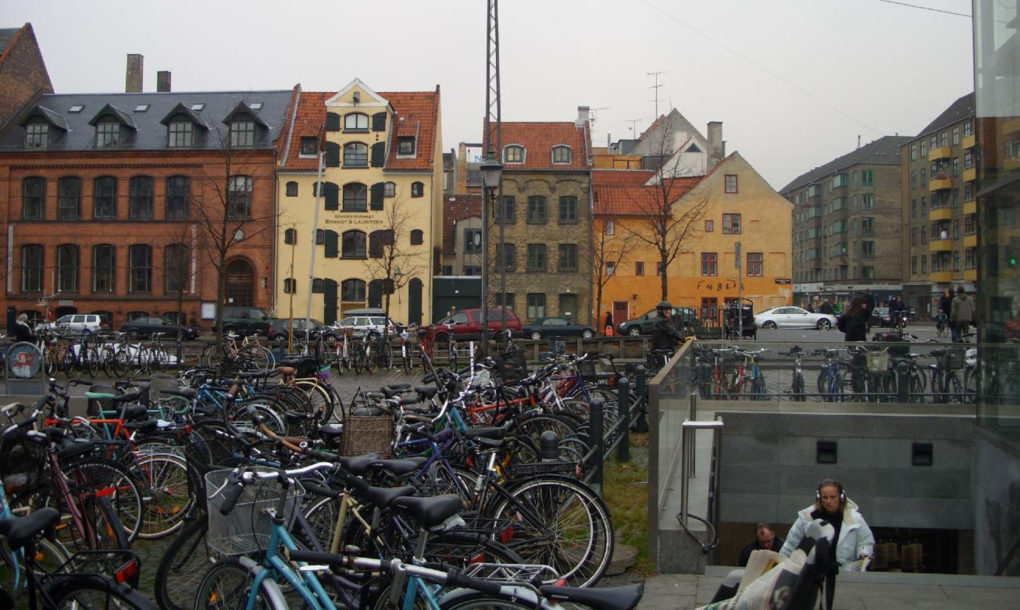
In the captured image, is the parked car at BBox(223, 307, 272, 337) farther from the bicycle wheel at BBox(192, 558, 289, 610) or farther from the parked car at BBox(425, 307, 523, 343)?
the bicycle wheel at BBox(192, 558, 289, 610)

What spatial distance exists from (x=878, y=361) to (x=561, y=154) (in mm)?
41114

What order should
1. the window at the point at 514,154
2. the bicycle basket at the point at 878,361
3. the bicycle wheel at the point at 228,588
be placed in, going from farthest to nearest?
the window at the point at 514,154
the bicycle basket at the point at 878,361
the bicycle wheel at the point at 228,588

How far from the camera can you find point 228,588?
459cm

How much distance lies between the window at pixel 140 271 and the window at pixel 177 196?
2.22m

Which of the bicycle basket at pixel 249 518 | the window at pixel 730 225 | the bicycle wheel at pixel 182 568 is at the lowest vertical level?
the bicycle wheel at pixel 182 568

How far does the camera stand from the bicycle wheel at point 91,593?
4.14m

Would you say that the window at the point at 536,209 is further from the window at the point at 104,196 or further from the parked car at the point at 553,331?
the window at the point at 104,196

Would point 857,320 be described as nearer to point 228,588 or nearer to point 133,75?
point 228,588

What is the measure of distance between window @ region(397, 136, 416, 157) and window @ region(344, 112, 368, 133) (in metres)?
1.97

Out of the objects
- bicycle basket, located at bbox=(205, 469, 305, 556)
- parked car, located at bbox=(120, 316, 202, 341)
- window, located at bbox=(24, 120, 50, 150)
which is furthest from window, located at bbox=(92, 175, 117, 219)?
bicycle basket, located at bbox=(205, 469, 305, 556)

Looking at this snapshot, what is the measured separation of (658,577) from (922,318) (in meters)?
72.5

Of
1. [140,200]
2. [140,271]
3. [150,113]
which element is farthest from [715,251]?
[150,113]

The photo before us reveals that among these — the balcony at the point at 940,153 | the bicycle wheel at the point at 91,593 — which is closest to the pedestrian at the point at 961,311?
the bicycle wheel at the point at 91,593

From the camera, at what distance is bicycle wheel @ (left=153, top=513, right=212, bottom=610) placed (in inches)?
205
